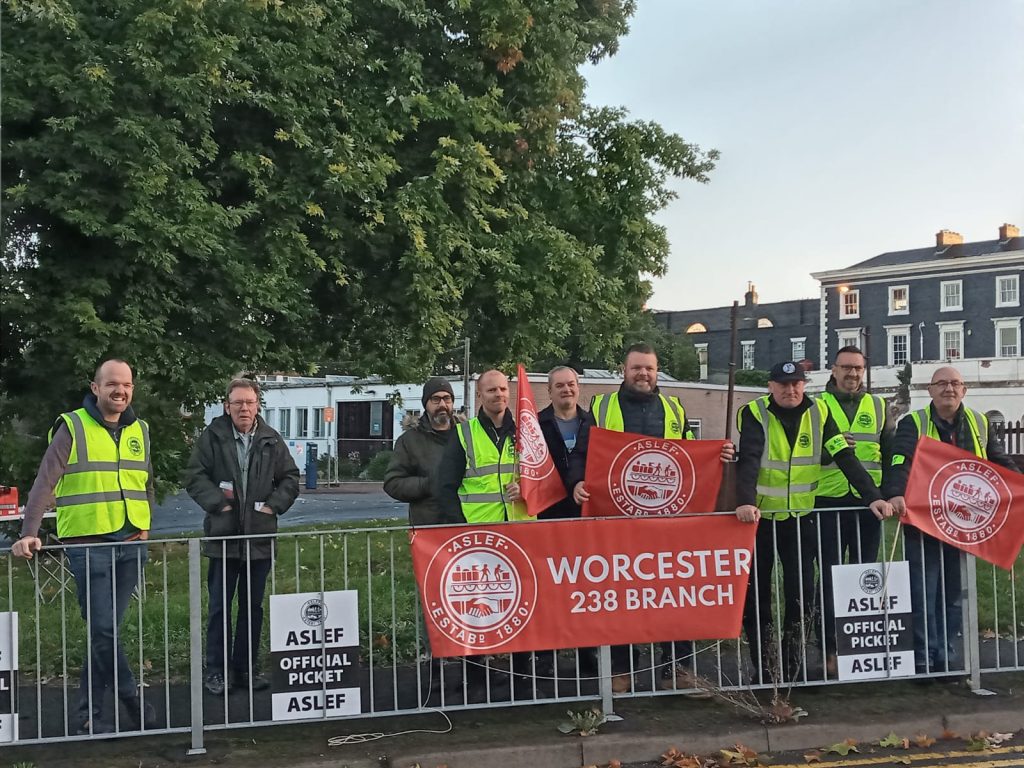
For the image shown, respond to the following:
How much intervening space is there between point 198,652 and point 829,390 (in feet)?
A: 14.6

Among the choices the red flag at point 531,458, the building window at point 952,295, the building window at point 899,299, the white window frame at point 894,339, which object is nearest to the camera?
the red flag at point 531,458

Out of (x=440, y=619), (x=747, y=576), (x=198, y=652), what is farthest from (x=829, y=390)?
(x=198, y=652)

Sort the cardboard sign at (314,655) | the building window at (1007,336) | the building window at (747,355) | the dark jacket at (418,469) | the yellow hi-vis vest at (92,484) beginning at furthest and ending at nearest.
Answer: the building window at (747,355) → the building window at (1007,336) → the dark jacket at (418,469) → the yellow hi-vis vest at (92,484) → the cardboard sign at (314,655)

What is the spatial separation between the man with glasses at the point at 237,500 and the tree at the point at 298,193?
5.35 m

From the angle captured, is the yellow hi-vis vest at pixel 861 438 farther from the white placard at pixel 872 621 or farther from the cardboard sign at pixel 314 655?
the cardboard sign at pixel 314 655

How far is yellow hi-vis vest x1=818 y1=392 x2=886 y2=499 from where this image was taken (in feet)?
22.1

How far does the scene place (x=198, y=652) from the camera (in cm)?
541

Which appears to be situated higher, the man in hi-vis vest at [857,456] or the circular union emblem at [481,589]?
the man in hi-vis vest at [857,456]

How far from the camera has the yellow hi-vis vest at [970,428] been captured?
664cm

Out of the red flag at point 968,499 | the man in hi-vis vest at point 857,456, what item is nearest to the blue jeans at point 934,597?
the red flag at point 968,499

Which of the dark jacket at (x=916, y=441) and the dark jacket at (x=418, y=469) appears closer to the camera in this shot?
the dark jacket at (x=418, y=469)

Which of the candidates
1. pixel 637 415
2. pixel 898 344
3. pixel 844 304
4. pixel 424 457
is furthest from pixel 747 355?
pixel 424 457

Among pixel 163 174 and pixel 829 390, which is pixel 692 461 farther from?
→ pixel 163 174

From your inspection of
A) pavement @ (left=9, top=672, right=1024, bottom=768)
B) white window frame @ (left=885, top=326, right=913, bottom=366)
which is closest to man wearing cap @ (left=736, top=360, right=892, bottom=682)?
pavement @ (left=9, top=672, right=1024, bottom=768)
